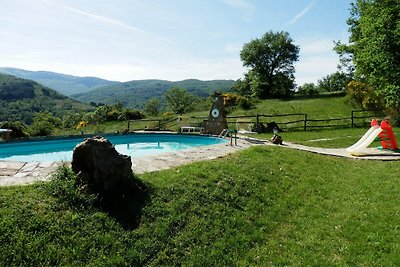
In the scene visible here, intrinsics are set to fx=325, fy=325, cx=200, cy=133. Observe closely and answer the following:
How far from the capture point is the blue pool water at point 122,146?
17.7m

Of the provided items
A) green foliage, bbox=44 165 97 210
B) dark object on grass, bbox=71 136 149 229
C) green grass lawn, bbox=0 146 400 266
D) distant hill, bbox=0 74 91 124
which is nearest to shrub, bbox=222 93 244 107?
green grass lawn, bbox=0 146 400 266

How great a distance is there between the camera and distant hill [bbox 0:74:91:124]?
146m

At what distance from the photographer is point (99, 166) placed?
26.1ft

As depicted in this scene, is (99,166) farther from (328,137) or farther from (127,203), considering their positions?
(328,137)

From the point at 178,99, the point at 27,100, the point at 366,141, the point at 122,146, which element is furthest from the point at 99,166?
the point at 27,100

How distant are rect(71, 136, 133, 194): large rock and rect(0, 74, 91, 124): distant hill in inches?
5494

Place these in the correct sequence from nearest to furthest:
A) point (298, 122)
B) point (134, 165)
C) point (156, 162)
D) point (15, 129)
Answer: point (134, 165) → point (156, 162) → point (15, 129) → point (298, 122)

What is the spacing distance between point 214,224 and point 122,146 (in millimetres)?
14030

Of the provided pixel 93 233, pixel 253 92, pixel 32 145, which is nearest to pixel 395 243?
pixel 93 233

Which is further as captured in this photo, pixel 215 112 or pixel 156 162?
pixel 215 112

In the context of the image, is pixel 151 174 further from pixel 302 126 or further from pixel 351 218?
pixel 302 126

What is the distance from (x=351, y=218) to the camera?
9508 millimetres

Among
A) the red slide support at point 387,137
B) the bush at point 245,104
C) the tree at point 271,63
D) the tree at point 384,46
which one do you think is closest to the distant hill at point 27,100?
the tree at point 271,63

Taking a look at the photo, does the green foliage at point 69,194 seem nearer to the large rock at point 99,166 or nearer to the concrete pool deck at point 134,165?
the large rock at point 99,166
